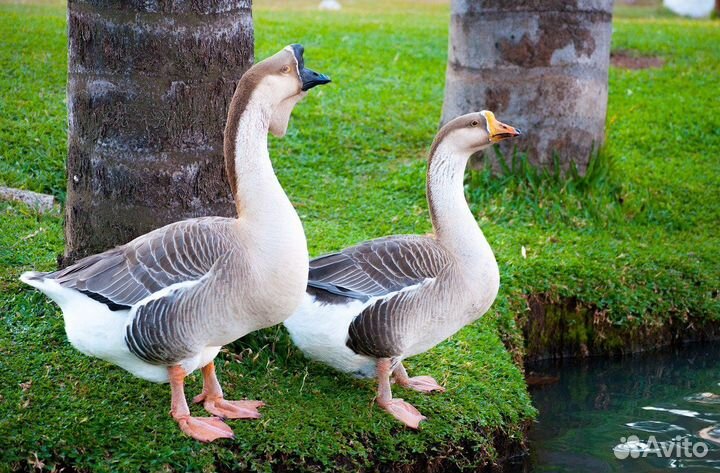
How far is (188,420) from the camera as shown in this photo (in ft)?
14.2

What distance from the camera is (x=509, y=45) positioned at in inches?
306

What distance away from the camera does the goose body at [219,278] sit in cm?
410

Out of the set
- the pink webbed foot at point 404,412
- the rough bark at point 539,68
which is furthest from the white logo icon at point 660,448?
the rough bark at point 539,68

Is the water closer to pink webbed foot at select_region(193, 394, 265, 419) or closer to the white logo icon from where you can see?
the white logo icon

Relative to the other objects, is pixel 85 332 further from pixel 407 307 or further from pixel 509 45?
pixel 509 45

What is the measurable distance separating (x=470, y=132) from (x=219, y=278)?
5.39ft

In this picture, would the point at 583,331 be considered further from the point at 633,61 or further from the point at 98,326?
the point at 633,61

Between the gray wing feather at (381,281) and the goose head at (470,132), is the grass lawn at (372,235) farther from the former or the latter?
the goose head at (470,132)

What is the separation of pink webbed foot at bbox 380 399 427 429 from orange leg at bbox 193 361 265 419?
0.68 m

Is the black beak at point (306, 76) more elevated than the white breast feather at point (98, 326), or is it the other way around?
the black beak at point (306, 76)

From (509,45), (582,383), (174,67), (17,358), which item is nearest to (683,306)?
(582,383)

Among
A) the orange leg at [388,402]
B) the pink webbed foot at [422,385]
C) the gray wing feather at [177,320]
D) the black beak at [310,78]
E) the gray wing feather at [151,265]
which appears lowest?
the pink webbed foot at [422,385]

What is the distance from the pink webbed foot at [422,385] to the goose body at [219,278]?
1.17m

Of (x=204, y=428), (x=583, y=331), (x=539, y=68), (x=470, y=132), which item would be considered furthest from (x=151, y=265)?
(x=539, y=68)
